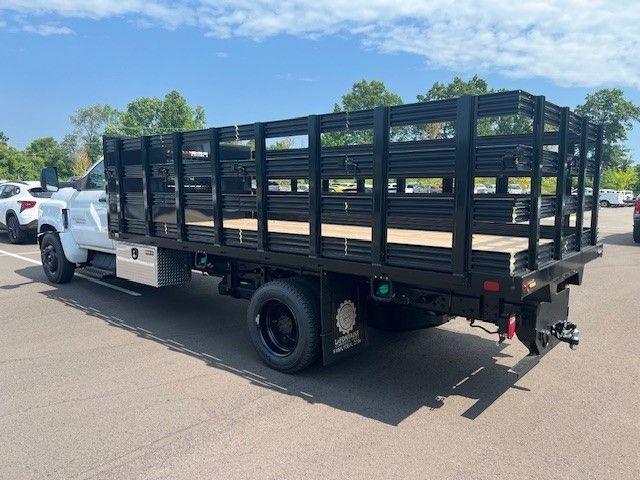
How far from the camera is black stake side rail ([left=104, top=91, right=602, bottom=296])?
325 cm

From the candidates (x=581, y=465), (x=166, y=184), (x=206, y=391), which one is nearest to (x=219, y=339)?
(x=206, y=391)

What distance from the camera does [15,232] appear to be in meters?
14.2

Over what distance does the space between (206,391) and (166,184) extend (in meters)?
2.77

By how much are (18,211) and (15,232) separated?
24.9 inches

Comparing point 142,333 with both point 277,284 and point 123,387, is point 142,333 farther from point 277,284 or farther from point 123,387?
point 277,284

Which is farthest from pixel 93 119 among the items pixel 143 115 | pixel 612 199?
pixel 612 199

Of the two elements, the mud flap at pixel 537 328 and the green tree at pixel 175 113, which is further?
the green tree at pixel 175 113

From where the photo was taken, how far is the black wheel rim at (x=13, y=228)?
14.2m

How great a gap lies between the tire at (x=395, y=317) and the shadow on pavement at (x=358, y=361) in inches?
14.4

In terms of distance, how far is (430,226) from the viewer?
3.52 meters

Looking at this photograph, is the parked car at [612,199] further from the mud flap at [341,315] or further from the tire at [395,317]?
the mud flap at [341,315]

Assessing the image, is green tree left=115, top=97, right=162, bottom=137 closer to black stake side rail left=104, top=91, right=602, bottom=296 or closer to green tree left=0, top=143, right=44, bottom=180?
green tree left=0, top=143, right=44, bottom=180

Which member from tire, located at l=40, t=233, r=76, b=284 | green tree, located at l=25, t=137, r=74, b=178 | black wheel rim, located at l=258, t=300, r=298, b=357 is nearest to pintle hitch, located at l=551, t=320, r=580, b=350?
black wheel rim, located at l=258, t=300, r=298, b=357

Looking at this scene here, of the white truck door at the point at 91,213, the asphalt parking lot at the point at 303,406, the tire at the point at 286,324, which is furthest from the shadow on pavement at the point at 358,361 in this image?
the white truck door at the point at 91,213
